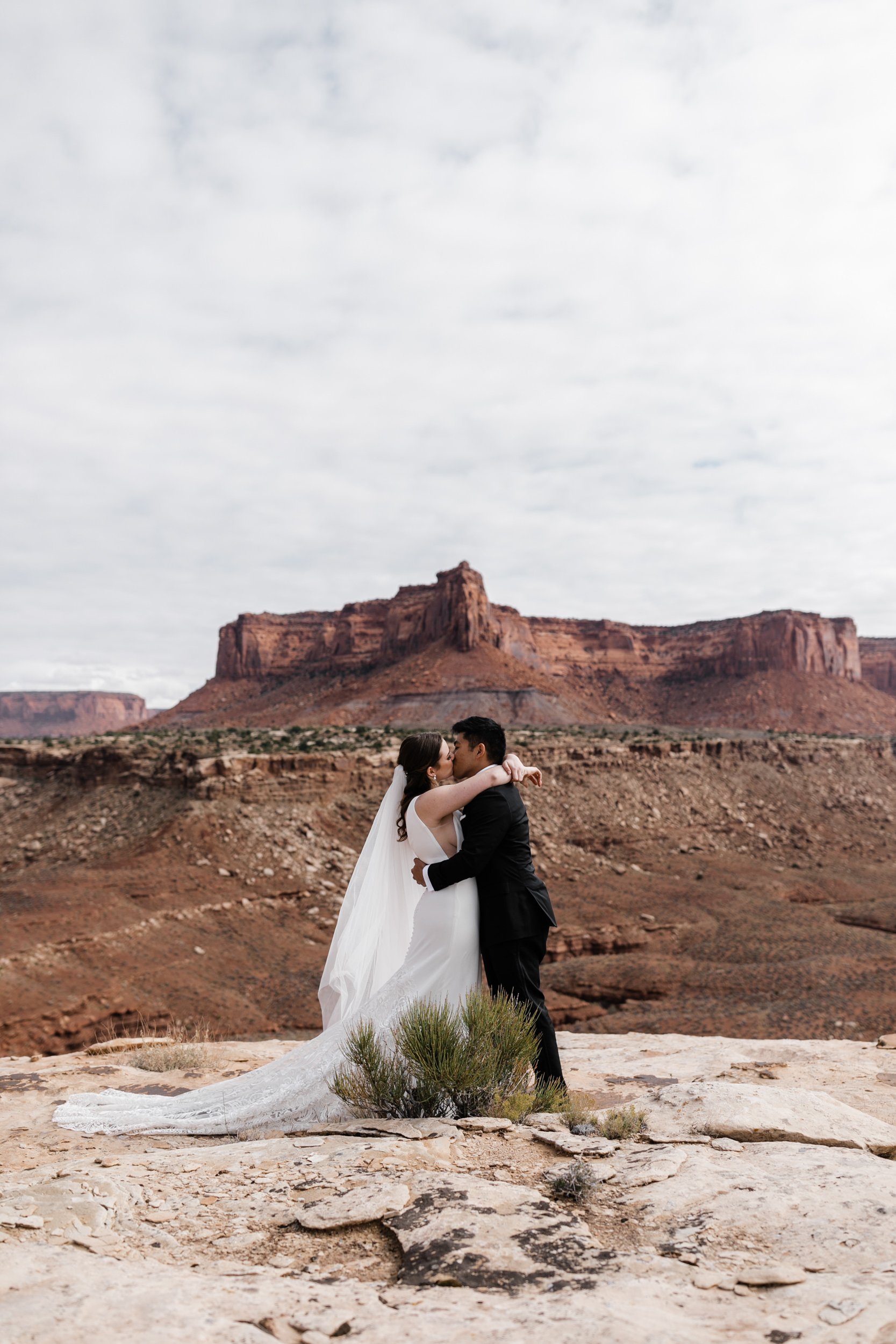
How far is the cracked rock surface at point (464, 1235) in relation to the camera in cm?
209

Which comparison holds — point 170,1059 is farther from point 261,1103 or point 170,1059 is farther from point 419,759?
point 419,759

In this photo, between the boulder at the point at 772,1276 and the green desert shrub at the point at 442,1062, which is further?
the green desert shrub at the point at 442,1062

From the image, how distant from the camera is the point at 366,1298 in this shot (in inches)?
89.8

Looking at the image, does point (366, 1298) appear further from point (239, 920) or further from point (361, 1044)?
point (239, 920)

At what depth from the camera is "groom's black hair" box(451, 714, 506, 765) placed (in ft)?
14.7

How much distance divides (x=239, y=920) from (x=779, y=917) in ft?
41.7

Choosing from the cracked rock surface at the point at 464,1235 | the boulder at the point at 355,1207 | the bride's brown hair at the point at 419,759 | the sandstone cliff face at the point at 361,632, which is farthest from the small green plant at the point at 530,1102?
the sandstone cliff face at the point at 361,632

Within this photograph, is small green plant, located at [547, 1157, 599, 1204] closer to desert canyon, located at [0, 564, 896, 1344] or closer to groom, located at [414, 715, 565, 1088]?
desert canyon, located at [0, 564, 896, 1344]

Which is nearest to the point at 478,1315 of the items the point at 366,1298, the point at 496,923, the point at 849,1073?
the point at 366,1298

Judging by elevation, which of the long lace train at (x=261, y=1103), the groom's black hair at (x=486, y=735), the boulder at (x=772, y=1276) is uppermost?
the groom's black hair at (x=486, y=735)

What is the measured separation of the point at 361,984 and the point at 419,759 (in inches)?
60.1

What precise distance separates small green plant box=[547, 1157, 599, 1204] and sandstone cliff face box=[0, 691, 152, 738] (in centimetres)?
16330

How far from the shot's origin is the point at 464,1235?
8.68ft

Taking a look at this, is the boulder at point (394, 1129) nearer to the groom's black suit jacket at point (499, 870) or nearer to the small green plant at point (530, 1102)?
the small green plant at point (530, 1102)
